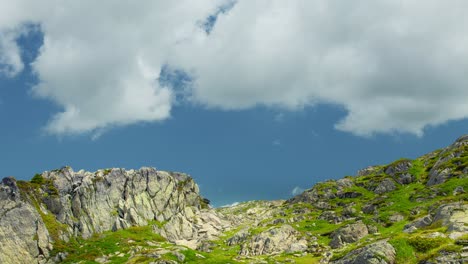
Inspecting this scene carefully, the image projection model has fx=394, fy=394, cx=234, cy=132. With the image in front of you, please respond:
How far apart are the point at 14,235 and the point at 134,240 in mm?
36999

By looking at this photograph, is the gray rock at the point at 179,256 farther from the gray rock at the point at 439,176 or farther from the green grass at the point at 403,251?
the gray rock at the point at 439,176

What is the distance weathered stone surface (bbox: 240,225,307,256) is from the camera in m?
118

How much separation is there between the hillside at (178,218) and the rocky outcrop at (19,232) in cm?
28

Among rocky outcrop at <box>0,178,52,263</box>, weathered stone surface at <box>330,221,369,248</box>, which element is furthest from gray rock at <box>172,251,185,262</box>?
rocky outcrop at <box>0,178,52,263</box>

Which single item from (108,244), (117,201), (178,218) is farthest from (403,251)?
(117,201)

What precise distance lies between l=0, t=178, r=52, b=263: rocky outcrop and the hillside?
0.93ft

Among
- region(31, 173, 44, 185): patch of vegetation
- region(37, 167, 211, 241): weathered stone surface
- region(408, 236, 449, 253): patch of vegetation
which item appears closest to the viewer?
region(408, 236, 449, 253): patch of vegetation

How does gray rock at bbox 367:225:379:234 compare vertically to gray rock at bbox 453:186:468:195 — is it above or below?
below

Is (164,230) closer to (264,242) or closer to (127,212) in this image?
(127,212)

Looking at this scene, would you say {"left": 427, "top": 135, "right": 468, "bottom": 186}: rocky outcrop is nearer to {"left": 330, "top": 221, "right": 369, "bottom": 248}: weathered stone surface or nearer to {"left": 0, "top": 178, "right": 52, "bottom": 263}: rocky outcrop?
{"left": 330, "top": 221, "right": 369, "bottom": 248}: weathered stone surface

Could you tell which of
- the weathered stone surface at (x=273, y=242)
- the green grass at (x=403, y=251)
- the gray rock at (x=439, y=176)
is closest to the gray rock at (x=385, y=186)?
the gray rock at (x=439, y=176)

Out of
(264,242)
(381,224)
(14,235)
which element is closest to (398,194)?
(381,224)

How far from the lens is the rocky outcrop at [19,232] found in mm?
120938

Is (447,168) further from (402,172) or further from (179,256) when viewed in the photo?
(179,256)
